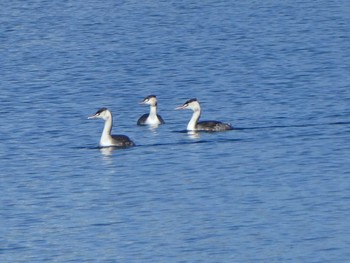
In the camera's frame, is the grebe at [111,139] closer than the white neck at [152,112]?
Yes

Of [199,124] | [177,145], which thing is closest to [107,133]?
[177,145]

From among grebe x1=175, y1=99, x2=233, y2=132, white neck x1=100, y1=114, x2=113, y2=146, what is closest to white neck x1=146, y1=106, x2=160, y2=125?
grebe x1=175, y1=99, x2=233, y2=132

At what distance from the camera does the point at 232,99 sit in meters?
39.9

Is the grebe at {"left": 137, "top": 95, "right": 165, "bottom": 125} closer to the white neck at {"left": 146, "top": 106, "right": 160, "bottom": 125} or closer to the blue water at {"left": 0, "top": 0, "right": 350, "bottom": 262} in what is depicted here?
the white neck at {"left": 146, "top": 106, "right": 160, "bottom": 125}

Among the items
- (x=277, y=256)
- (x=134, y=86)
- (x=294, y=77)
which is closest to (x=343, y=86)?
(x=294, y=77)

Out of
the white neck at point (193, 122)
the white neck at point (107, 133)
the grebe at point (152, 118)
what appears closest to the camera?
the white neck at point (107, 133)

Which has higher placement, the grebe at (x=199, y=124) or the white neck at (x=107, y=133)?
the white neck at (x=107, y=133)

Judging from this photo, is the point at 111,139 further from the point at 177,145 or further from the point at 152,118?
the point at 152,118

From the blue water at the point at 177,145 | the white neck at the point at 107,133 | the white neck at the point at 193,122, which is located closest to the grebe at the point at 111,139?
the white neck at the point at 107,133

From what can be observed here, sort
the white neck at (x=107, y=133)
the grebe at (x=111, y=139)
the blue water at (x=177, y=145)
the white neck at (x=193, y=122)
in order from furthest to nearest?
the white neck at (x=193, y=122) < the white neck at (x=107, y=133) < the grebe at (x=111, y=139) < the blue water at (x=177, y=145)

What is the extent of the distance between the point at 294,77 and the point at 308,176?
15.2m

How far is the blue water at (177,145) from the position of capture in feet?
79.8

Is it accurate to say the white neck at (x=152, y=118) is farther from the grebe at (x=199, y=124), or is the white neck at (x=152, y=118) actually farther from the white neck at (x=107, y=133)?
the white neck at (x=107, y=133)

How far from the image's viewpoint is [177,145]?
33406mm
